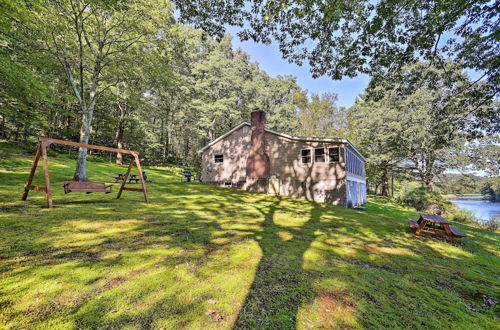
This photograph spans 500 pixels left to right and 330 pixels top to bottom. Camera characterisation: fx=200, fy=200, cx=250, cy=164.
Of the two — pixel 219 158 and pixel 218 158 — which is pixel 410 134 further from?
pixel 218 158

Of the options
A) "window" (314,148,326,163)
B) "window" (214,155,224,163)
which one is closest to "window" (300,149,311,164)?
"window" (314,148,326,163)

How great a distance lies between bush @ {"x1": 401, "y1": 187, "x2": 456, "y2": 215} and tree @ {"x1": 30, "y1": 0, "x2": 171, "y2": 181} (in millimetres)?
29842

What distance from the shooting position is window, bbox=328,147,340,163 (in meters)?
15.7

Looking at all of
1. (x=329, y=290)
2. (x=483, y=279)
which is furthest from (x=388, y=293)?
(x=483, y=279)

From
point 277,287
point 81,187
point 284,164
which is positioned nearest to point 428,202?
point 284,164

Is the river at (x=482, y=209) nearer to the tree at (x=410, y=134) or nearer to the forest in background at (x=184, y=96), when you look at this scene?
the forest in background at (x=184, y=96)

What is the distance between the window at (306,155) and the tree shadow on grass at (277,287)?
37.9 feet

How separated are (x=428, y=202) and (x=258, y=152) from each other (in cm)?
1985

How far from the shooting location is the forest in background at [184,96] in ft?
33.2

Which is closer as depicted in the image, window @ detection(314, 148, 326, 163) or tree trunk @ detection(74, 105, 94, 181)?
tree trunk @ detection(74, 105, 94, 181)

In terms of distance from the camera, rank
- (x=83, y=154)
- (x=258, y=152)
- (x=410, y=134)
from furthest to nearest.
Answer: (x=410, y=134)
(x=258, y=152)
(x=83, y=154)

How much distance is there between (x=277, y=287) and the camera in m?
3.21

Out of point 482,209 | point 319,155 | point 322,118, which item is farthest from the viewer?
point 482,209

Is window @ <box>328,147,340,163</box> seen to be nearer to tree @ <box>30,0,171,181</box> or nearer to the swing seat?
the swing seat
